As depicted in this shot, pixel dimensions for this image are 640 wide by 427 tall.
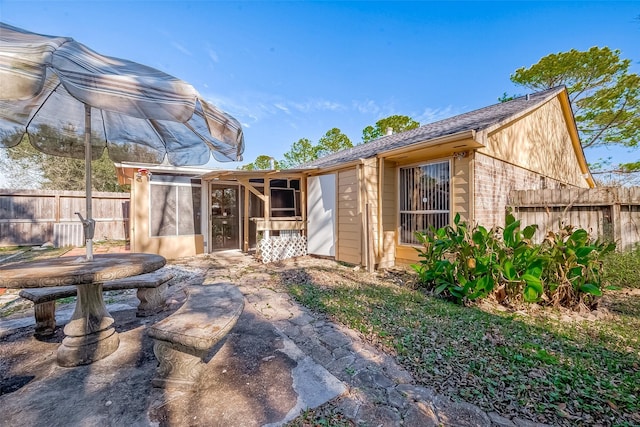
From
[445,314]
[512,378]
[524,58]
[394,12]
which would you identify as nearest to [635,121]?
[524,58]

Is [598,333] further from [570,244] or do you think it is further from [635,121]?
[635,121]

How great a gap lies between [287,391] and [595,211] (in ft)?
22.2

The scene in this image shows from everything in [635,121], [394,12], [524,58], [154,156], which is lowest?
[154,156]

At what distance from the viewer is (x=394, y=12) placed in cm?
764

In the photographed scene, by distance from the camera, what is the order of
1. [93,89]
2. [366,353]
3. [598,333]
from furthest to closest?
[598,333]
[366,353]
[93,89]

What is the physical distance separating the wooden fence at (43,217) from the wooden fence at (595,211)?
14037 mm

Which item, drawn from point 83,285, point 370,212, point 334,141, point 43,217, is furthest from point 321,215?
point 334,141

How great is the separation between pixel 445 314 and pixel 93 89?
4108mm

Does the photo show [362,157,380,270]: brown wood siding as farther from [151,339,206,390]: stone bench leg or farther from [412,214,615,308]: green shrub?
[151,339,206,390]: stone bench leg

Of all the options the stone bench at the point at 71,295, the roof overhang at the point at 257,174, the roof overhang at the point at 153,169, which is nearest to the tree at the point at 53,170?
the roof overhang at the point at 153,169

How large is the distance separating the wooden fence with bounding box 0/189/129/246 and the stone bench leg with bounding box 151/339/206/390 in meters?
10.9

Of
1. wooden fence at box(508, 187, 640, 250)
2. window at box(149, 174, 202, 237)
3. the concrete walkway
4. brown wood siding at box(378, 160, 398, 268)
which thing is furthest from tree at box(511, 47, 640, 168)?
window at box(149, 174, 202, 237)

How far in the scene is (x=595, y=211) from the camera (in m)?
5.28

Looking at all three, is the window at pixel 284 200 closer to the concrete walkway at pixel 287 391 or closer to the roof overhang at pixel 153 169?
the roof overhang at pixel 153 169
